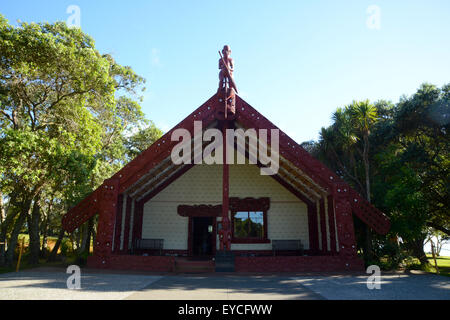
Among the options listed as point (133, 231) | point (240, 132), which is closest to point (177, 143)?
point (240, 132)

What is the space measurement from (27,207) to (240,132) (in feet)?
36.3

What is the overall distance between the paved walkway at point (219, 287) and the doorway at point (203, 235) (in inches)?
244

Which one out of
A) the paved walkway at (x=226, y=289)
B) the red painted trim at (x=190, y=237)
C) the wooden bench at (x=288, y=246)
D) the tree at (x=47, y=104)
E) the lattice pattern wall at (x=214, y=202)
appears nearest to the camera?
the paved walkway at (x=226, y=289)

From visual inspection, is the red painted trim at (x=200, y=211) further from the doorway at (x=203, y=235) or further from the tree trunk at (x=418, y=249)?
the tree trunk at (x=418, y=249)

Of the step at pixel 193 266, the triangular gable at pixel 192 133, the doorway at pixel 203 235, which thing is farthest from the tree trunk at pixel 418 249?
the step at pixel 193 266

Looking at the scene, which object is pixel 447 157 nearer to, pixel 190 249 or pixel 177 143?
pixel 177 143

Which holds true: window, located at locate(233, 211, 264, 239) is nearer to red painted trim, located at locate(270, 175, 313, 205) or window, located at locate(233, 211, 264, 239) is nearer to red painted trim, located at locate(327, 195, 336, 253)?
red painted trim, located at locate(270, 175, 313, 205)

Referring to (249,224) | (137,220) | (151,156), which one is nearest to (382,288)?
(249,224)

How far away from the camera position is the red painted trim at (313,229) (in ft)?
47.6

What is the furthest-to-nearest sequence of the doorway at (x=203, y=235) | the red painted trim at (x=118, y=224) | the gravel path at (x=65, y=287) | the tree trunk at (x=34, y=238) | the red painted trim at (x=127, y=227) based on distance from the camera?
the doorway at (x=203, y=235), the tree trunk at (x=34, y=238), the red painted trim at (x=127, y=227), the red painted trim at (x=118, y=224), the gravel path at (x=65, y=287)

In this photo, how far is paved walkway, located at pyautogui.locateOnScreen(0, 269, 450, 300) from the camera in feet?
20.2

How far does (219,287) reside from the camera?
738cm

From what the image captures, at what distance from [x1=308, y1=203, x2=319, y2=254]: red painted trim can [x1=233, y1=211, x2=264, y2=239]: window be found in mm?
2673

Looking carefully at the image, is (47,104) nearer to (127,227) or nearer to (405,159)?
(127,227)
